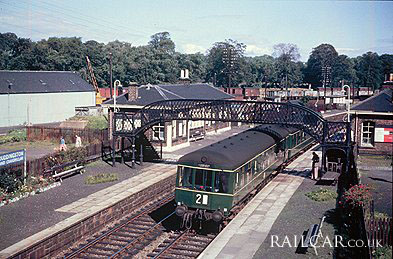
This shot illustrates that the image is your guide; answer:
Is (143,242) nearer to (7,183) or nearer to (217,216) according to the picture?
(217,216)

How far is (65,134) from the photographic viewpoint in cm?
3775

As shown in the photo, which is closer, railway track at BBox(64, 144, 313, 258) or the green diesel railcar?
railway track at BBox(64, 144, 313, 258)

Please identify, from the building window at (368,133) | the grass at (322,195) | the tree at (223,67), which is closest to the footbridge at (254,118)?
the building window at (368,133)

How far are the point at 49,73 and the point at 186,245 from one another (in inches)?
1852

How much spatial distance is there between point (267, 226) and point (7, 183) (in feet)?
41.3

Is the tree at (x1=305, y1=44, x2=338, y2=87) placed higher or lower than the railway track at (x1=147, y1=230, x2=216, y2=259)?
higher

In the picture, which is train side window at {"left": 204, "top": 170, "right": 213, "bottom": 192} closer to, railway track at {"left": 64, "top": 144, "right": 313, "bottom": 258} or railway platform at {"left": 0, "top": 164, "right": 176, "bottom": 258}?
railway track at {"left": 64, "top": 144, "right": 313, "bottom": 258}

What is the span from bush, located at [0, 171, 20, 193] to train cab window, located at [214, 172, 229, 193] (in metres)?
10.5

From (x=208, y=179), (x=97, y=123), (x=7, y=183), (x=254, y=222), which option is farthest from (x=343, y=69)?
(x=7, y=183)

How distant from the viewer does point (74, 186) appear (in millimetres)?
23547

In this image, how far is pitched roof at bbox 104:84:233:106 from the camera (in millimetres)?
37812

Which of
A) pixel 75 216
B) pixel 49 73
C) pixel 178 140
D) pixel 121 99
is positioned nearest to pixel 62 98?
pixel 49 73

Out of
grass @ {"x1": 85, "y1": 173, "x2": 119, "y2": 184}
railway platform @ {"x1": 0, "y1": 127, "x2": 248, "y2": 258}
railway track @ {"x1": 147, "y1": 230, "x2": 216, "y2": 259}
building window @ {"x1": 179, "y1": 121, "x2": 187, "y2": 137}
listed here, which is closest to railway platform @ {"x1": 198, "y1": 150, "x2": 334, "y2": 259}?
railway track @ {"x1": 147, "y1": 230, "x2": 216, "y2": 259}

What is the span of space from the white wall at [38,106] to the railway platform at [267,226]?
35106 mm
